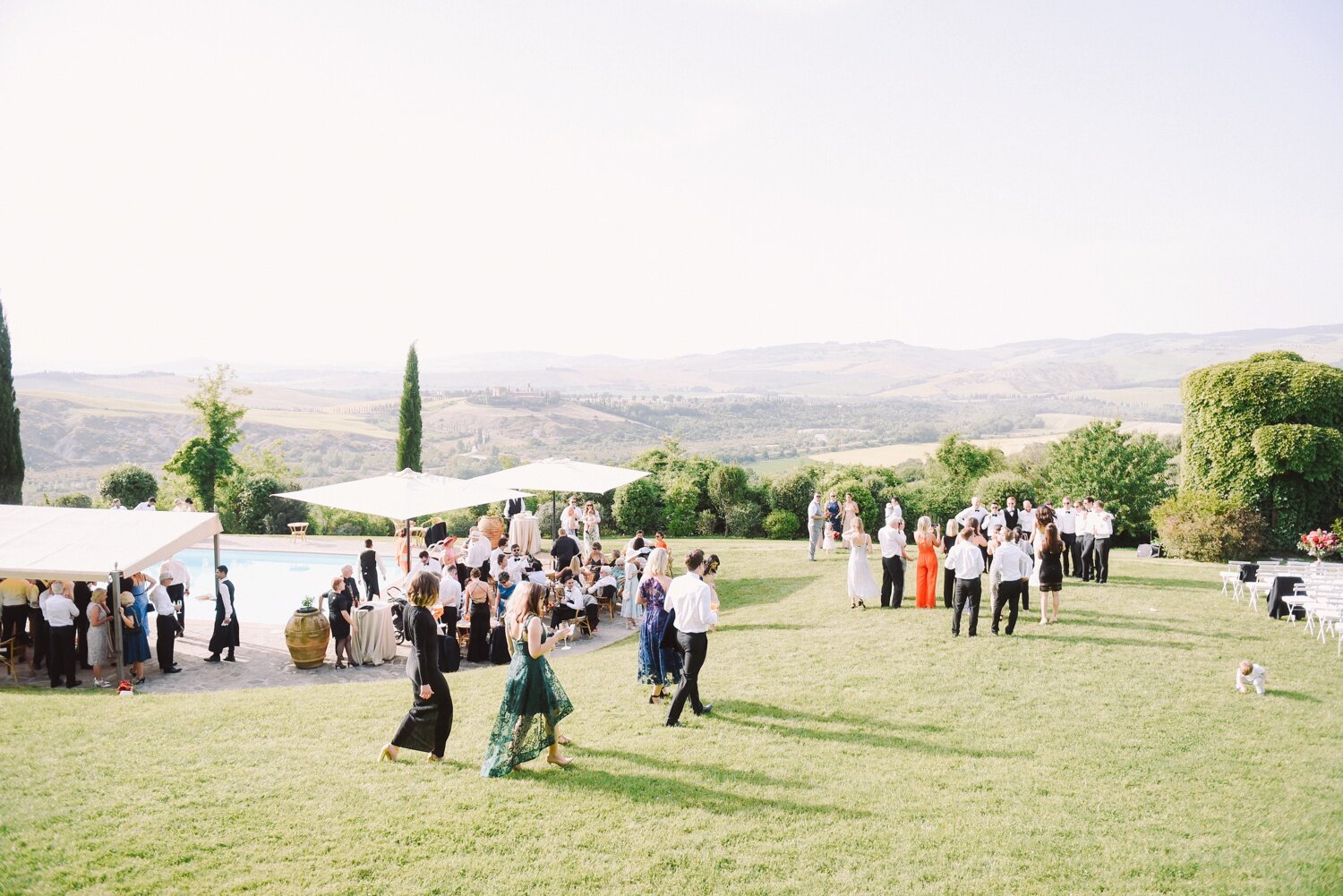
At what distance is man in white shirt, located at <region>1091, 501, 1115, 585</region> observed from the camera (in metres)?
14.8

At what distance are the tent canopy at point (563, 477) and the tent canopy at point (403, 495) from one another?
1341mm

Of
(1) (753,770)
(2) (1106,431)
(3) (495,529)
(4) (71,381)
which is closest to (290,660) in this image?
(3) (495,529)

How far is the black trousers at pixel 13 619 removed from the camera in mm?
11492

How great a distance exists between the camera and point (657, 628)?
884cm

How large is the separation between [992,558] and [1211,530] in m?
10.5

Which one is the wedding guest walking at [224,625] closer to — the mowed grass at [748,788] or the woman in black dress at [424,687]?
the mowed grass at [748,788]

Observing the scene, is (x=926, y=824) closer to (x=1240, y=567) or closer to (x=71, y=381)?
(x=1240, y=567)

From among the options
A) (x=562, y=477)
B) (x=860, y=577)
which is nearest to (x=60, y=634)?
(x=562, y=477)

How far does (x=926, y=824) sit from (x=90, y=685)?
10907 mm

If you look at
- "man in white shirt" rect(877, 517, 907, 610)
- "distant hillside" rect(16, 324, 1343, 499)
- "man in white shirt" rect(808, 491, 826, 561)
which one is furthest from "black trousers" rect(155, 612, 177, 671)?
"distant hillside" rect(16, 324, 1343, 499)

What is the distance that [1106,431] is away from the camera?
81.4 ft

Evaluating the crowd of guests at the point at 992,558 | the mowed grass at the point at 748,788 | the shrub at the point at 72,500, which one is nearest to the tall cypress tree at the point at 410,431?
the shrub at the point at 72,500

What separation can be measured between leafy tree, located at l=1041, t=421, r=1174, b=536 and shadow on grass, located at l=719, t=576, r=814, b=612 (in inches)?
519

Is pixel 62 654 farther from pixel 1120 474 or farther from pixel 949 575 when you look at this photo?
pixel 1120 474
